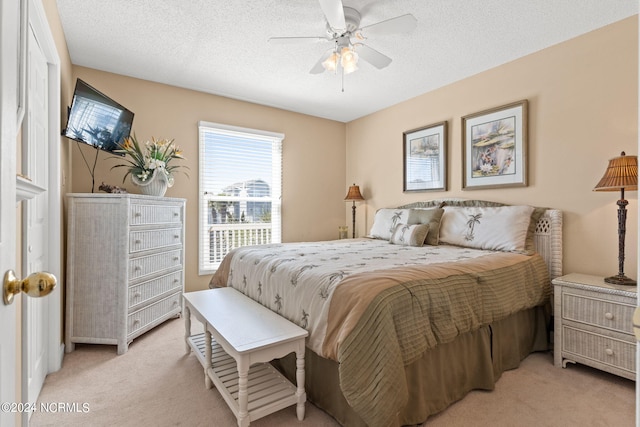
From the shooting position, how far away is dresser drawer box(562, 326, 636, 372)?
6.56ft

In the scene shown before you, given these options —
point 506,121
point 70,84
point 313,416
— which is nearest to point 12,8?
point 313,416

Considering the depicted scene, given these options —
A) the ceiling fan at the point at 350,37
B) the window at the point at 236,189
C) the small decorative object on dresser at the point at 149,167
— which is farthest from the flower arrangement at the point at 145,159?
the ceiling fan at the point at 350,37

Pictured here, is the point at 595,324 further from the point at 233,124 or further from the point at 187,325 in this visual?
the point at 233,124

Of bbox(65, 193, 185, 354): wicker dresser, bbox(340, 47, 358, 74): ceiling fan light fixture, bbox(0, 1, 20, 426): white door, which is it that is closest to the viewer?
bbox(0, 1, 20, 426): white door

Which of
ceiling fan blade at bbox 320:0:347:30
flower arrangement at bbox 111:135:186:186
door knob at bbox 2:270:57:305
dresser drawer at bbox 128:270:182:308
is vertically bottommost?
dresser drawer at bbox 128:270:182:308

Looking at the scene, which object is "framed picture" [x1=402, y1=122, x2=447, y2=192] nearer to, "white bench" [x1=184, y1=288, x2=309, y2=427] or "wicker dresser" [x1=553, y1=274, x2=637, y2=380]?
"wicker dresser" [x1=553, y1=274, x2=637, y2=380]

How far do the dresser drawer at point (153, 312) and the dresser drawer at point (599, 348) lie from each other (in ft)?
10.7

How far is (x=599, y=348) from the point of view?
6.95ft

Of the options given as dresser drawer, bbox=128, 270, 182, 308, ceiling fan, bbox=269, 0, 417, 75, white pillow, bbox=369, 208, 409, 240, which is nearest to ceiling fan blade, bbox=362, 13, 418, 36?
ceiling fan, bbox=269, 0, 417, 75

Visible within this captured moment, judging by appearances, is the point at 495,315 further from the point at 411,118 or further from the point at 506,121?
the point at 411,118

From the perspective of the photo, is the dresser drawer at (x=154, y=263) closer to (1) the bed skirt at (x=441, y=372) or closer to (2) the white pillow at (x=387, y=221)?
(1) the bed skirt at (x=441, y=372)

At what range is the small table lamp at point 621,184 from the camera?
2.10m

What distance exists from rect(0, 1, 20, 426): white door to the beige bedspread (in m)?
1.14

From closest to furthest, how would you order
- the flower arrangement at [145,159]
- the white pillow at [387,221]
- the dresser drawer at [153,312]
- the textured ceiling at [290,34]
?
the textured ceiling at [290,34] → the dresser drawer at [153,312] → the flower arrangement at [145,159] → the white pillow at [387,221]
